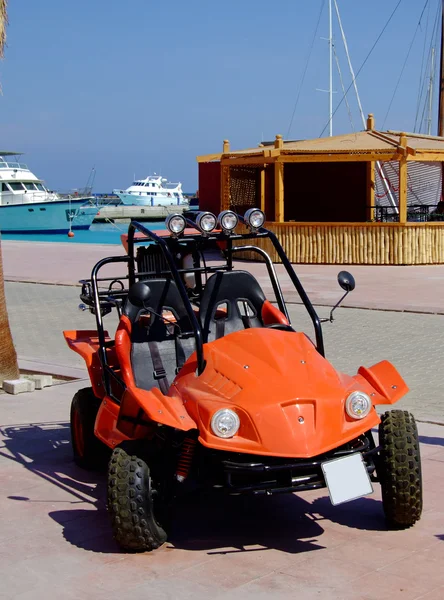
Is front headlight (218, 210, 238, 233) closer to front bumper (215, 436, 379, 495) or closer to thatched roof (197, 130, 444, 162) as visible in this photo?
front bumper (215, 436, 379, 495)

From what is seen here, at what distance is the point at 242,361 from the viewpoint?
16.8 ft

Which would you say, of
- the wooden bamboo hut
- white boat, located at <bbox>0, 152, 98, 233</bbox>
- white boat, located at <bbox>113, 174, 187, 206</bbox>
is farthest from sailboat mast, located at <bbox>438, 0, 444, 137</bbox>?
white boat, located at <bbox>113, 174, 187, 206</bbox>

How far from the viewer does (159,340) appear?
6113 millimetres

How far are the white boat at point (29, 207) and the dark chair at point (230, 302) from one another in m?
40.4

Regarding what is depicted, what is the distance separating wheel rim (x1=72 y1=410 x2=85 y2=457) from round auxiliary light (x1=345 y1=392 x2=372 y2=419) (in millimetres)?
2217

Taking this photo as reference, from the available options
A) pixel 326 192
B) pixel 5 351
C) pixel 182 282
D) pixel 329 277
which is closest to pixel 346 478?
pixel 182 282

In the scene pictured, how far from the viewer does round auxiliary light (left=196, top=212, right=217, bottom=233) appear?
19.0ft

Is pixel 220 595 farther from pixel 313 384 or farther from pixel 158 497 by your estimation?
pixel 313 384

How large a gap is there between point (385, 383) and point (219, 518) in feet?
4.09

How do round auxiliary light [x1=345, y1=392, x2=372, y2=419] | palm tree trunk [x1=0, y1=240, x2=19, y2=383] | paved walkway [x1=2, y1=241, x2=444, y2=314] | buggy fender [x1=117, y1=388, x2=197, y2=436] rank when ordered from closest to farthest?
1. buggy fender [x1=117, y1=388, x2=197, y2=436]
2. round auxiliary light [x1=345, y1=392, x2=372, y2=419]
3. palm tree trunk [x1=0, y1=240, x2=19, y2=383]
4. paved walkway [x1=2, y1=241, x2=444, y2=314]

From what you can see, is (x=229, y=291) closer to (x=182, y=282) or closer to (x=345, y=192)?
(x=182, y=282)

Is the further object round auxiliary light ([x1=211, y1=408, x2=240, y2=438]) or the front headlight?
the front headlight

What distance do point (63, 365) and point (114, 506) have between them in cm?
544

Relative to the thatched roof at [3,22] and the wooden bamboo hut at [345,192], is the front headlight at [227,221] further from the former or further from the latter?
the wooden bamboo hut at [345,192]
